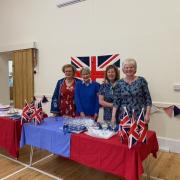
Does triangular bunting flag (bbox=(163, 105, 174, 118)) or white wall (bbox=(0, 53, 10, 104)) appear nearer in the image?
triangular bunting flag (bbox=(163, 105, 174, 118))

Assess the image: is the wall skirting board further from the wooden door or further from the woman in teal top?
the wooden door

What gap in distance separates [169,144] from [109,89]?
5.03 feet

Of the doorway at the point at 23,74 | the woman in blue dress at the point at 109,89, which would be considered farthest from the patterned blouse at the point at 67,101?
the doorway at the point at 23,74

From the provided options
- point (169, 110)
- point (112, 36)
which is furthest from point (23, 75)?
point (169, 110)

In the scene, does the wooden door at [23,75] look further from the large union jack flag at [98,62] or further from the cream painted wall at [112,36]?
the large union jack flag at [98,62]

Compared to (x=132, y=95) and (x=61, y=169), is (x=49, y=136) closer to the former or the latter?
(x=61, y=169)

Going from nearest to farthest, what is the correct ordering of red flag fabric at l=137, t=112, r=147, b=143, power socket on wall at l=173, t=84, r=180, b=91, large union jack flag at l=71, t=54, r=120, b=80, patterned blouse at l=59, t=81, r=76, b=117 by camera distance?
red flag fabric at l=137, t=112, r=147, b=143
patterned blouse at l=59, t=81, r=76, b=117
power socket on wall at l=173, t=84, r=180, b=91
large union jack flag at l=71, t=54, r=120, b=80

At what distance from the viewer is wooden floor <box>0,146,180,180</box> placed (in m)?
2.45

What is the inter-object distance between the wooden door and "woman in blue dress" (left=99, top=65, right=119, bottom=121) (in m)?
2.87

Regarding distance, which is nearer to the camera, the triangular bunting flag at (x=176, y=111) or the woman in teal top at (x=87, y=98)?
the woman in teal top at (x=87, y=98)

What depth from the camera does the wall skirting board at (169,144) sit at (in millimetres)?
3238

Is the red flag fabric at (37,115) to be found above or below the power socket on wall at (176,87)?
below

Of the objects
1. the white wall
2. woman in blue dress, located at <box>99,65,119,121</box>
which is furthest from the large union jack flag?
the white wall

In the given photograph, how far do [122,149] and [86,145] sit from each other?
0.38 metres
